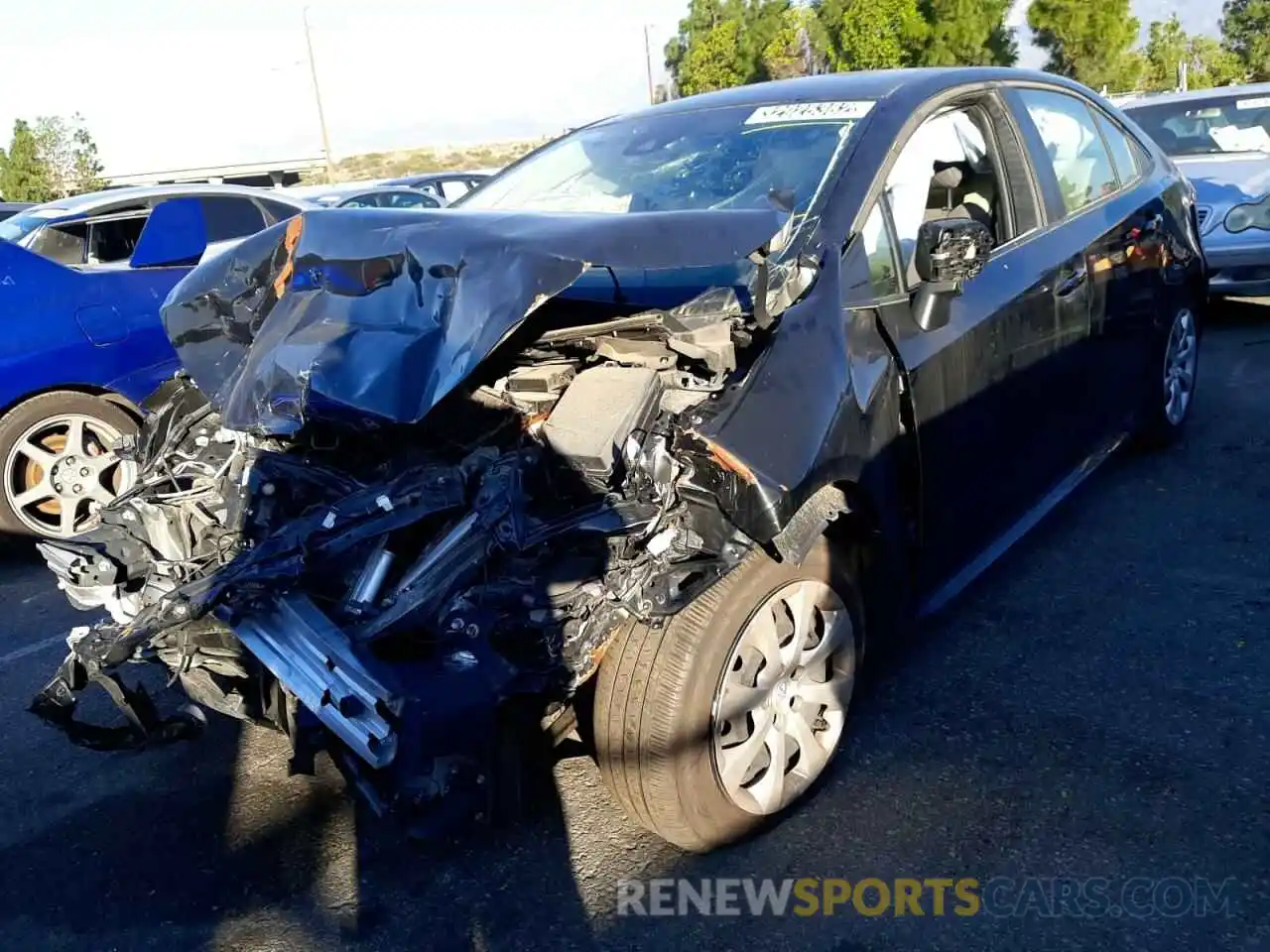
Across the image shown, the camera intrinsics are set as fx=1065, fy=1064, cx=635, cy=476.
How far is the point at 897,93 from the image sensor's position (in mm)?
3311

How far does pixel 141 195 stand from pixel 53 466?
2306mm

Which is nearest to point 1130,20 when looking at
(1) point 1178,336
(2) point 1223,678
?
(1) point 1178,336

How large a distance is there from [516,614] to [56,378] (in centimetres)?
354

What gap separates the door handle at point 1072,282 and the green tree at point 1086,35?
35.6 meters

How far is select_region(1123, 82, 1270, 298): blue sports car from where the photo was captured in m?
7.59

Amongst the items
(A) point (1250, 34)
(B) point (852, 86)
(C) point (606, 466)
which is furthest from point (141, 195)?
(A) point (1250, 34)

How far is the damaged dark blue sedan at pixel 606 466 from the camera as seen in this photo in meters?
2.31

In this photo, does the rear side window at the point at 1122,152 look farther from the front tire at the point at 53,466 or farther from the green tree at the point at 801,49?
the green tree at the point at 801,49

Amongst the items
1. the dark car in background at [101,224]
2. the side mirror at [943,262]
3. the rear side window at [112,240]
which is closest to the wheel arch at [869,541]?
the side mirror at [943,262]

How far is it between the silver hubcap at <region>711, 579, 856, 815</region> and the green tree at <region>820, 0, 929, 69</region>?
38198mm

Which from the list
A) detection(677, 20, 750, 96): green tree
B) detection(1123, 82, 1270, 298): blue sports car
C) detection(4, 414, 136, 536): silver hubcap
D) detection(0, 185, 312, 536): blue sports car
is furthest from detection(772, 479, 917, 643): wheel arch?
detection(677, 20, 750, 96): green tree

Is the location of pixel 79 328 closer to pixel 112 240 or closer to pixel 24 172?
pixel 112 240

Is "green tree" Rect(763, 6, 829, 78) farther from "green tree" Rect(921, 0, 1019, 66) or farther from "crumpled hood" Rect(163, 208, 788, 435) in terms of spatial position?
"crumpled hood" Rect(163, 208, 788, 435)

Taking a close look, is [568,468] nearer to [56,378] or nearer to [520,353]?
[520,353]
